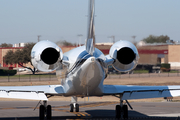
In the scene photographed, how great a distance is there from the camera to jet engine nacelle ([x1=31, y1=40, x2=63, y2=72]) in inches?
669

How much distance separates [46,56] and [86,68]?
8.11 ft

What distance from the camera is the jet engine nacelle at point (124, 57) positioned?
17.7m

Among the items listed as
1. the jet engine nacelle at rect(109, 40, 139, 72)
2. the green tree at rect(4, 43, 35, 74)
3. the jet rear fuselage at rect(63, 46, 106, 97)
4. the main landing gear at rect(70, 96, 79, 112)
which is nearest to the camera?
the jet rear fuselage at rect(63, 46, 106, 97)

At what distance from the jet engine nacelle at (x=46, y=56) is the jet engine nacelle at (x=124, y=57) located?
2.95 m

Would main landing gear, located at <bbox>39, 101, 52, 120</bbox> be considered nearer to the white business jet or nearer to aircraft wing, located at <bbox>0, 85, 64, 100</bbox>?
the white business jet

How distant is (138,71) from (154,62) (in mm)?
7805

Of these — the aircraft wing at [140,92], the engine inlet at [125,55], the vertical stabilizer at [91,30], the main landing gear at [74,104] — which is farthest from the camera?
the main landing gear at [74,104]

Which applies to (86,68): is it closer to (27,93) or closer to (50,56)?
(50,56)

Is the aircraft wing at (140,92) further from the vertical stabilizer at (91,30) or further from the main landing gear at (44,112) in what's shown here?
the vertical stabilizer at (91,30)

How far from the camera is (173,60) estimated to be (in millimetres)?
106562

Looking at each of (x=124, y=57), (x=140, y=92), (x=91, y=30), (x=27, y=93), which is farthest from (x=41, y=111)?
(x=91, y=30)

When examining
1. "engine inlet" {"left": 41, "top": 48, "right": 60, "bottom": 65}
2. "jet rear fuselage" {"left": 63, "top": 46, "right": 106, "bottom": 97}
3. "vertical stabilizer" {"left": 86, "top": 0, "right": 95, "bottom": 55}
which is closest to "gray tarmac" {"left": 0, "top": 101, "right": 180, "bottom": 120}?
"jet rear fuselage" {"left": 63, "top": 46, "right": 106, "bottom": 97}

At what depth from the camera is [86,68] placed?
16203mm

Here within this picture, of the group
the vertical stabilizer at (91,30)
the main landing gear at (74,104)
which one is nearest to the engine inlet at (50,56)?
the vertical stabilizer at (91,30)
